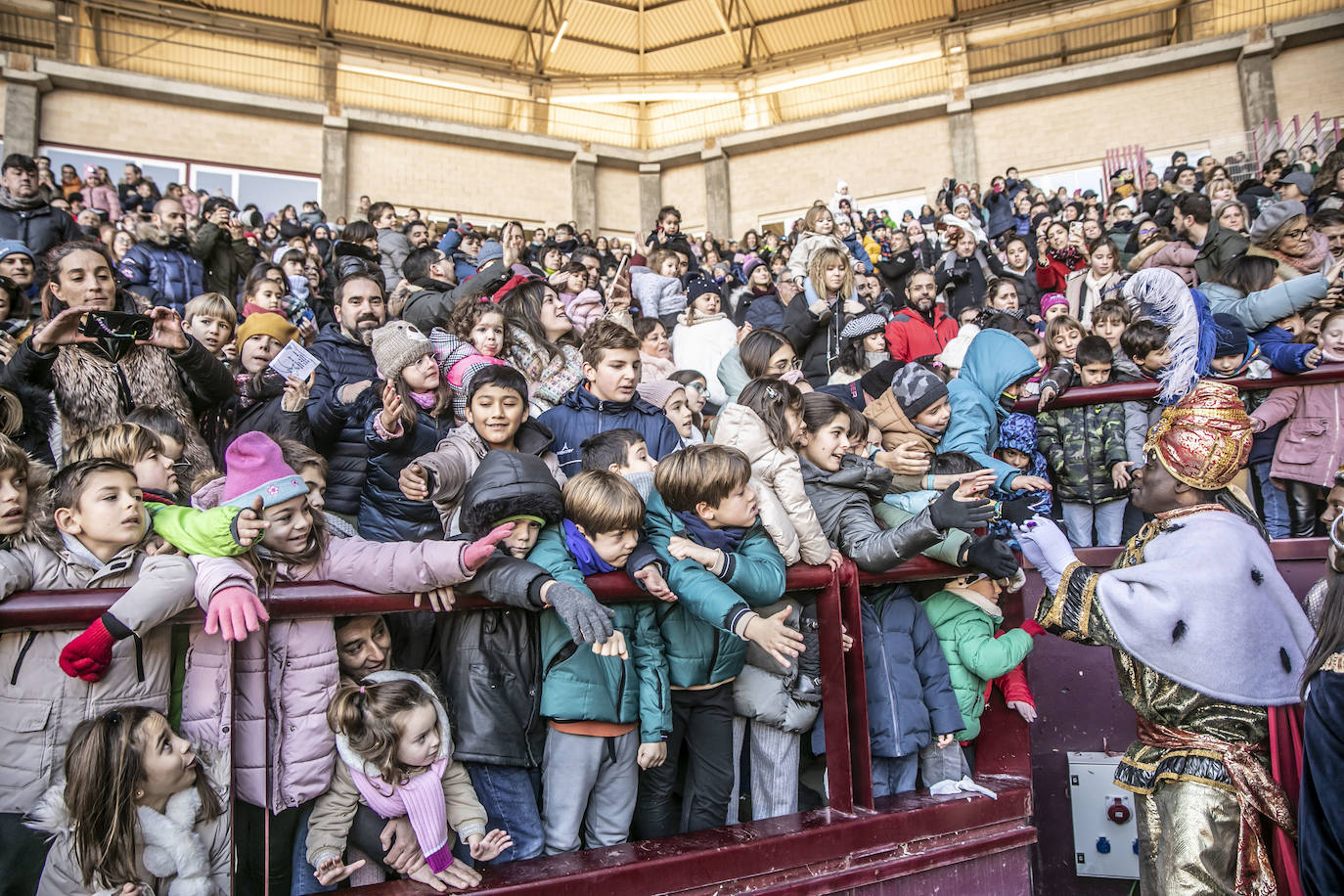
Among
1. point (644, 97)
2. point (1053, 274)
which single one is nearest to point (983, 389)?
point (1053, 274)

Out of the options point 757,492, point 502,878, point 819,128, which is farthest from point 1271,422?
point 819,128

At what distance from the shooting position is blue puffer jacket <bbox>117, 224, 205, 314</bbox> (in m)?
7.10

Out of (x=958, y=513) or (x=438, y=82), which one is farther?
(x=438, y=82)

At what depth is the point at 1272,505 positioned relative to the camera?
17.4 ft

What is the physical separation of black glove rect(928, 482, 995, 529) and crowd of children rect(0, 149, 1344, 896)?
14mm

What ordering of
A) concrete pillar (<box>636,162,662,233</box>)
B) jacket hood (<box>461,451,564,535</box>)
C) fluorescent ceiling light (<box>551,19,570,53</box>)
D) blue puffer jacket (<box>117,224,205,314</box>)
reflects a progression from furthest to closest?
concrete pillar (<box>636,162,662,233</box>) → fluorescent ceiling light (<box>551,19,570,53</box>) → blue puffer jacket (<box>117,224,205,314</box>) → jacket hood (<box>461,451,564,535</box>)

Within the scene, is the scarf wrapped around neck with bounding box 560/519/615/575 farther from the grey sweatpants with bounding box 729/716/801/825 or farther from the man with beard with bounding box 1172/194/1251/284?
the man with beard with bounding box 1172/194/1251/284

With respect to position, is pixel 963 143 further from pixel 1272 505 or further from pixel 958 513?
pixel 958 513

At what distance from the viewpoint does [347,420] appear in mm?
4145

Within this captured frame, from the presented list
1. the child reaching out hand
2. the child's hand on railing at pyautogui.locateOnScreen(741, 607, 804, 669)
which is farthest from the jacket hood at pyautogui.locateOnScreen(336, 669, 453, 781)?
the child's hand on railing at pyautogui.locateOnScreen(741, 607, 804, 669)

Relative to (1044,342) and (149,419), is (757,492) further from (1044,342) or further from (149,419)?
(1044,342)

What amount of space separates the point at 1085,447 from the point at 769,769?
10.00 ft

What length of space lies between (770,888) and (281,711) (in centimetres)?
160

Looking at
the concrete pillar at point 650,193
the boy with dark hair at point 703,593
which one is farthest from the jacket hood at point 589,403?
the concrete pillar at point 650,193
